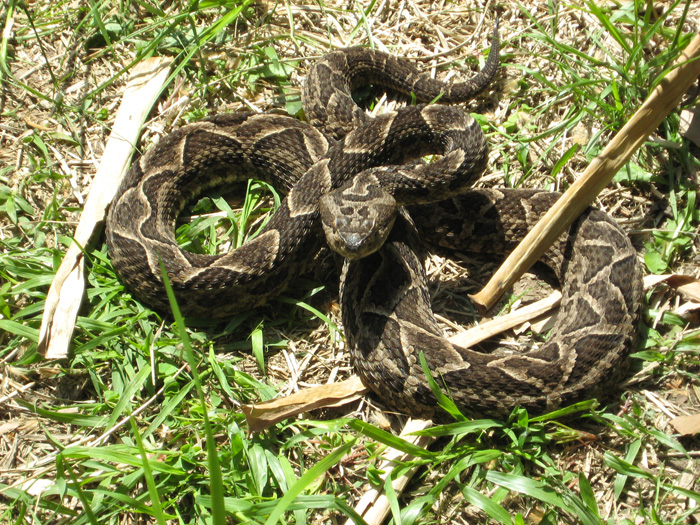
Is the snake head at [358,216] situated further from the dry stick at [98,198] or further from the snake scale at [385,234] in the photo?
the dry stick at [98,198]

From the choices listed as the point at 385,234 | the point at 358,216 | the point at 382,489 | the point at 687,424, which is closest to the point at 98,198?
the point at 358,216

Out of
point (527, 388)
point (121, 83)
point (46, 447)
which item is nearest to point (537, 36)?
point (527, 388)

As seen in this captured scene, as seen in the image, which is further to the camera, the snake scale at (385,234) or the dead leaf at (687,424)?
the snake scale at (385,234)

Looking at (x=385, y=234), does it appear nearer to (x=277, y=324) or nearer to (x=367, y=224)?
(x=367, y=224)

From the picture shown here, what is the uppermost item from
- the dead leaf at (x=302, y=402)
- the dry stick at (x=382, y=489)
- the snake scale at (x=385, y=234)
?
the snake scale at (x=385, y=234)

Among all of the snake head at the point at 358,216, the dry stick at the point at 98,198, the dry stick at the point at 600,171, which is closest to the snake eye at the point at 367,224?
the snake head at the point at 358,216

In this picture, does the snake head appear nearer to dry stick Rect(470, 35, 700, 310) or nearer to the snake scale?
the snake scale
